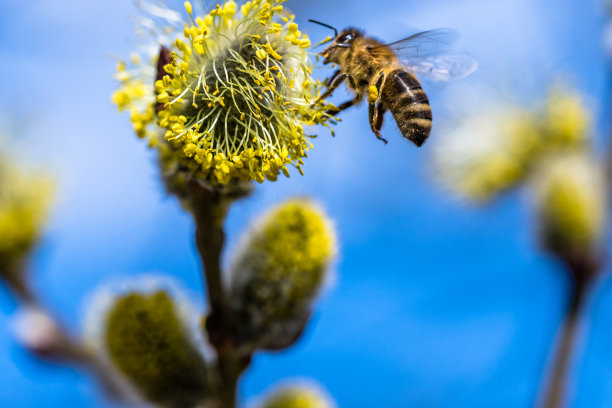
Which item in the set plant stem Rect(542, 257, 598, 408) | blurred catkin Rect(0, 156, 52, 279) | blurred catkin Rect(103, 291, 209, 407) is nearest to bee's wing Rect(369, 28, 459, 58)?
blurred catkin Rect(103, 291, 209, 407)

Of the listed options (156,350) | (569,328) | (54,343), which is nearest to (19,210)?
(54,343)

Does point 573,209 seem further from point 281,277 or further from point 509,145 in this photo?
point 281,277

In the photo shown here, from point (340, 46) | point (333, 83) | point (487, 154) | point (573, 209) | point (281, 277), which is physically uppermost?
point (487, 154)

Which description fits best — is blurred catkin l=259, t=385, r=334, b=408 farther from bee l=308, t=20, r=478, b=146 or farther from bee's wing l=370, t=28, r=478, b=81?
bee's wing l=370, t=28, r=478, b=81

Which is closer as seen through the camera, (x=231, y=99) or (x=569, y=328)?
(x=231, y=99)

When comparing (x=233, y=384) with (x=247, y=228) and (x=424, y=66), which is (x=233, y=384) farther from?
(x=424, y=66)

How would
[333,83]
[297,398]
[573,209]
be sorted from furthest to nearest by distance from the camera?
[573,209] → [297,398] → [333,83]
